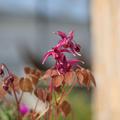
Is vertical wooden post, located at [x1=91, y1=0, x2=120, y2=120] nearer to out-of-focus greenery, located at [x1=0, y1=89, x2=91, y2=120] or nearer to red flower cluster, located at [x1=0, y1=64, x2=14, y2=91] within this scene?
out-of-focus greenery, located at [x1=0, y1=89, x2=91, y2=120]

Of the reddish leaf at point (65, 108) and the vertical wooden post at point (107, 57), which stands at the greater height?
the reddish leaf at point (65, 108)

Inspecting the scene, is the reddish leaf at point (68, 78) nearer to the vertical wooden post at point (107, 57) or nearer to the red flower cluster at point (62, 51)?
the red flower cluster at point (62, 51)

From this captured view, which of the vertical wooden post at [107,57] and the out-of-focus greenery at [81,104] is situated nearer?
the vertical wooden post at [107,57]

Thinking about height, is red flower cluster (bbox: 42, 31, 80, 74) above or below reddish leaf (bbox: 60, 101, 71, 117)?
above

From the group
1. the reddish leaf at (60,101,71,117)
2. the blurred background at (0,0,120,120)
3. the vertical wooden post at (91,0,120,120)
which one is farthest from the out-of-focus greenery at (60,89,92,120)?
the reddish leaf at (60,101,71,117)

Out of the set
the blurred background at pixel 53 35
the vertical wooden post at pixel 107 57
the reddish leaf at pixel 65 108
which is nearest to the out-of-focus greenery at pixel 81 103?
the blurred background at pixel 53 35

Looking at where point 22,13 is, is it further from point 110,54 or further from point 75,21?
point 110,54

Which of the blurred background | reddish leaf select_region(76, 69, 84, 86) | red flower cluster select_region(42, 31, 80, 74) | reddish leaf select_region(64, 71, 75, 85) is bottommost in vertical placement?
the blurred background

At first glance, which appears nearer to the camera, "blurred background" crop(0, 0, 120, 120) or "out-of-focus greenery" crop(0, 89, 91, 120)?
"blurred background" crop(0, 0, 120, 120)

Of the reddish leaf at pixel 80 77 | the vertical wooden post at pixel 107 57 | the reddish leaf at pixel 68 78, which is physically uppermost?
the reddish leaf at pixel 68 78
